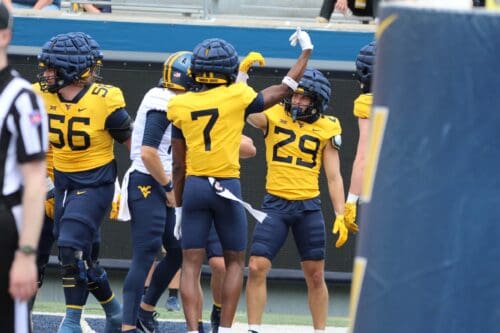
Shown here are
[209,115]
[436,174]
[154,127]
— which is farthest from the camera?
[154,127]

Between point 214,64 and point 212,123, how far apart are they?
354 mm

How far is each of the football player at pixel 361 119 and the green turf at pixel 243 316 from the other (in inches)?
44.7

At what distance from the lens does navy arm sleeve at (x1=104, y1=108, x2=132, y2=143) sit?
8.09 meters

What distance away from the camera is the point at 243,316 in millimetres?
9930

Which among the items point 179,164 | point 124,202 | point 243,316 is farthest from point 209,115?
point 243,316

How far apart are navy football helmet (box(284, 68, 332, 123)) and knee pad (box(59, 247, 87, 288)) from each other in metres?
1.65

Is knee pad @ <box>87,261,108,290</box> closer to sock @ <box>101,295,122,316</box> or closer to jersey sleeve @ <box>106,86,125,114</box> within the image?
sock @ <box>101,295,122,316</box>

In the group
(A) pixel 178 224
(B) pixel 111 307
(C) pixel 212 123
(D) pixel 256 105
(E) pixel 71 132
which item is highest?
(D) pixel 256 105

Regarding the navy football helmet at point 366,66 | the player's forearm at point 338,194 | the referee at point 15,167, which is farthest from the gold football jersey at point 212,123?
the referee at point 15,167

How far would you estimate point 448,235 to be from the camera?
435 cm

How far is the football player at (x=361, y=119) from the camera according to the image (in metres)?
8.34

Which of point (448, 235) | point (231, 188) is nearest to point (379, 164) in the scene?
point (448, 235)

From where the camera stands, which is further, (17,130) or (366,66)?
(366,66)

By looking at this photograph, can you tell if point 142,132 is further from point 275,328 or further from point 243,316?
point 243,316
